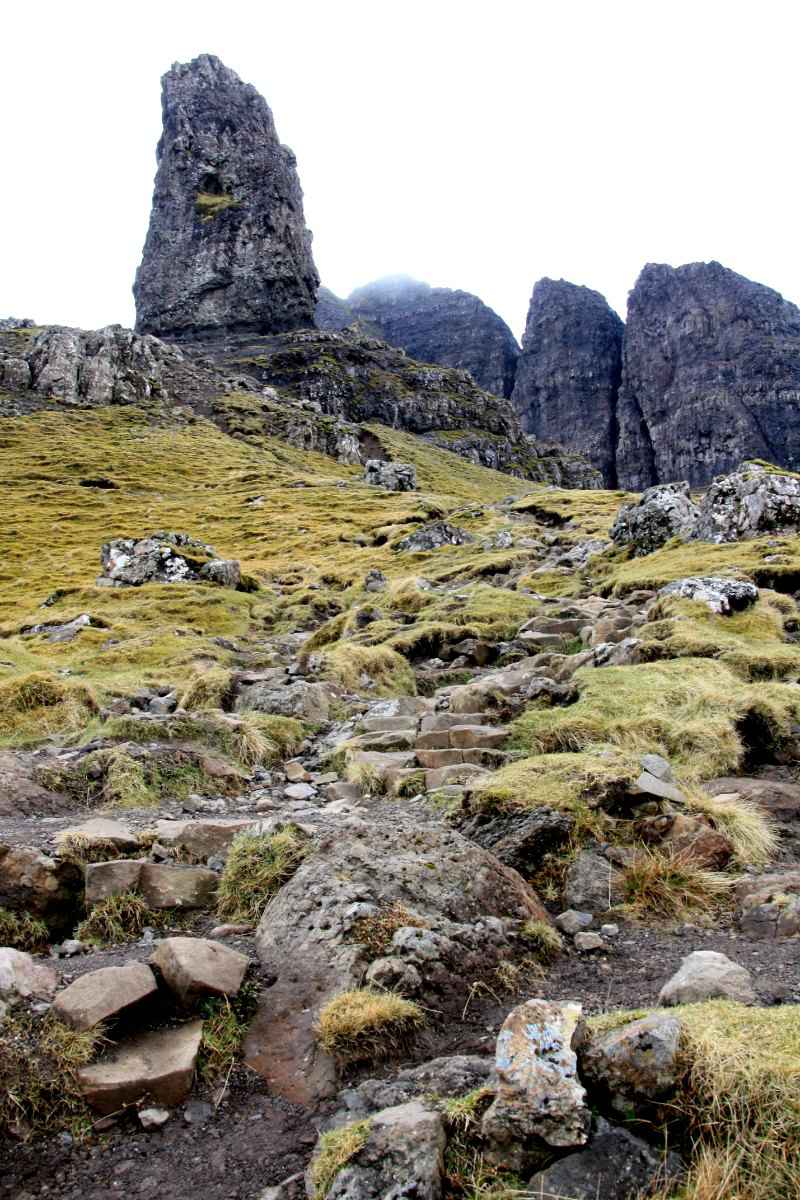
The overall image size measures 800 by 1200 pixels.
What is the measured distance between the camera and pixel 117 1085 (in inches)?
187

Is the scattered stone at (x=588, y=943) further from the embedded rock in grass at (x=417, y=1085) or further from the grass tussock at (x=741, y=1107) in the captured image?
the grass tussock at (x=741, y=1107)

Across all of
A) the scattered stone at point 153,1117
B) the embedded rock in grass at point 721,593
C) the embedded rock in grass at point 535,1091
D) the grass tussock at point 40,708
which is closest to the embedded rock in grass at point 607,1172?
the embedded rock in grass at point 535,1091

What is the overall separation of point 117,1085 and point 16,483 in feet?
310

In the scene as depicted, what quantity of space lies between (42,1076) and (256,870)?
116 inches

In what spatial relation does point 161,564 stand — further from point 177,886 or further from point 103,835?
point 177,886

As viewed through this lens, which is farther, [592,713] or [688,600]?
[688,600]

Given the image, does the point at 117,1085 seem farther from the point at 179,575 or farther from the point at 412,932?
the point at 179,575

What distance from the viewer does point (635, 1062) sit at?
13.2 ft

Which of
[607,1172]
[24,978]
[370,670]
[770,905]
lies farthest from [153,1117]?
[370,670]

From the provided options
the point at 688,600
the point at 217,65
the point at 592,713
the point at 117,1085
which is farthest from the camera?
the point at 217,65

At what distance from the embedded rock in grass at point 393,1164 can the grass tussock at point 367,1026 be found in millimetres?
953

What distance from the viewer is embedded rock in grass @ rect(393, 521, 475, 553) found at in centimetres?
4853

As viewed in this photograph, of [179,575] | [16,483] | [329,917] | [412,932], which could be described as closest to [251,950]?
[329,917]

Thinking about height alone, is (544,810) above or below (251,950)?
above
